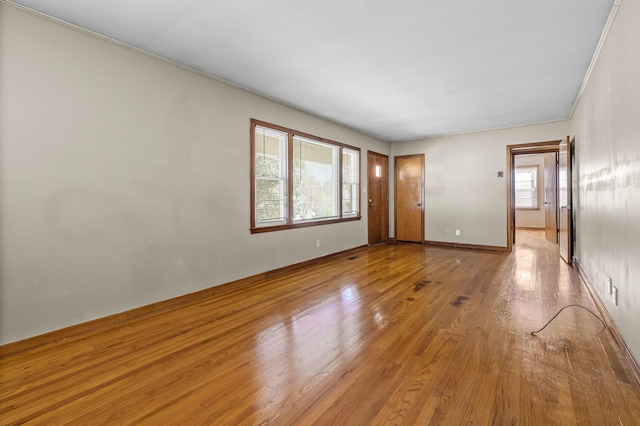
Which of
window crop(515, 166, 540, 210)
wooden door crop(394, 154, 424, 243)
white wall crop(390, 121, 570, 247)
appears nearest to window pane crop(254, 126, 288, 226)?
wooden door crop(394, 154, 424, 243)

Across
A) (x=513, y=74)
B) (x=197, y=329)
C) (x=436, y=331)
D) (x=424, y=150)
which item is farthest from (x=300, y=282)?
(x=424, y=150)

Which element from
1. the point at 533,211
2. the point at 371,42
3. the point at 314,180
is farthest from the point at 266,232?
the point at 533,211

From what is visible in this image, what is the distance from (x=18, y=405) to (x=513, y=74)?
5.13 m

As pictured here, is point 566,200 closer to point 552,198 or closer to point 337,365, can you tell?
point 552,198

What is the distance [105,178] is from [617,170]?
4.19m

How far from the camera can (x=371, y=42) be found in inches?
113

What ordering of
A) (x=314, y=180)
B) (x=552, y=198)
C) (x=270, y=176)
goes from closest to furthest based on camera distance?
(x=270, y=176)
(x=314, y=180)
(x=552, y=198)

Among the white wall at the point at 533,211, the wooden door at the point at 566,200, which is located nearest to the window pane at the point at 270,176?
the wooden door at the point at 566,200

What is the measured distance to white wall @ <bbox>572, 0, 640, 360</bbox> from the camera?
1.96 metres

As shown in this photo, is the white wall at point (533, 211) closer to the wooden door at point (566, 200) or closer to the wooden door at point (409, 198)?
the wooden door at point (409, 198)

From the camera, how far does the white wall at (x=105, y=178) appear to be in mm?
2342

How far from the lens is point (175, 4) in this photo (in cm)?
231

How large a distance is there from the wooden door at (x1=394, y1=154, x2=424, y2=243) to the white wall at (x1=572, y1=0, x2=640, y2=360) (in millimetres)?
3864

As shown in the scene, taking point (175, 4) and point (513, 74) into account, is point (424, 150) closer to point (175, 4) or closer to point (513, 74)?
point (513, 74)
